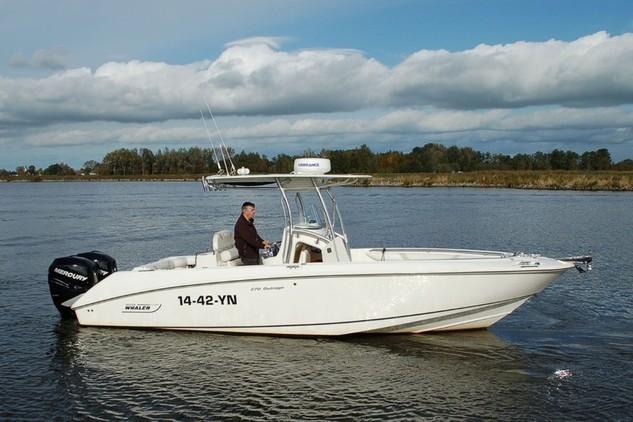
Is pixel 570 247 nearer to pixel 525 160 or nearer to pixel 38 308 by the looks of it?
pixel 38 308

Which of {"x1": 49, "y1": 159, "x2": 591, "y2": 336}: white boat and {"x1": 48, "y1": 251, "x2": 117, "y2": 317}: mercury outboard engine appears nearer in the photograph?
{"x1": 49, "y1": 159, "x2": 591, "y2": 336}: white boat

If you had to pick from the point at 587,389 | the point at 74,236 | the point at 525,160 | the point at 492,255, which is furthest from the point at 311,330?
the point at 525,160

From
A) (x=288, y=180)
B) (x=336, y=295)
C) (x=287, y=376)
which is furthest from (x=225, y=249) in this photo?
(x=287, y=376)

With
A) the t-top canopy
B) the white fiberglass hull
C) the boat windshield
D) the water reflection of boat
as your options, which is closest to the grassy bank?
the boat windshield

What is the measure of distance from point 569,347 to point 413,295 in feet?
8.61

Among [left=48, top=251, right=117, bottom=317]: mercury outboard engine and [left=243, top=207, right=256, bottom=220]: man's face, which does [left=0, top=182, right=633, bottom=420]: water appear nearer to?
[left=48, top=251, right=117, bottom=317]: mercury outboard engine

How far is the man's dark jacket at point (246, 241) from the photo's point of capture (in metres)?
10.3

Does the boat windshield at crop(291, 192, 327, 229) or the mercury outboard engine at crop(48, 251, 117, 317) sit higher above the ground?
the boat windshield at crop(291, 192, 327, 229)

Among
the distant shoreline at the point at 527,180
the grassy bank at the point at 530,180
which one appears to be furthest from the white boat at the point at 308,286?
→ the grassy bank at the point at 530,180

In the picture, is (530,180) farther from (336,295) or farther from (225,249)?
(336,295)

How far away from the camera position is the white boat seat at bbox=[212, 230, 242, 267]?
10484 millimetres

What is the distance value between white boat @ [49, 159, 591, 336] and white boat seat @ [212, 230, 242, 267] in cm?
2

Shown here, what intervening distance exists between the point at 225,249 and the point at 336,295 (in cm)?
243

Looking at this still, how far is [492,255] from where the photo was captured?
10.3m
